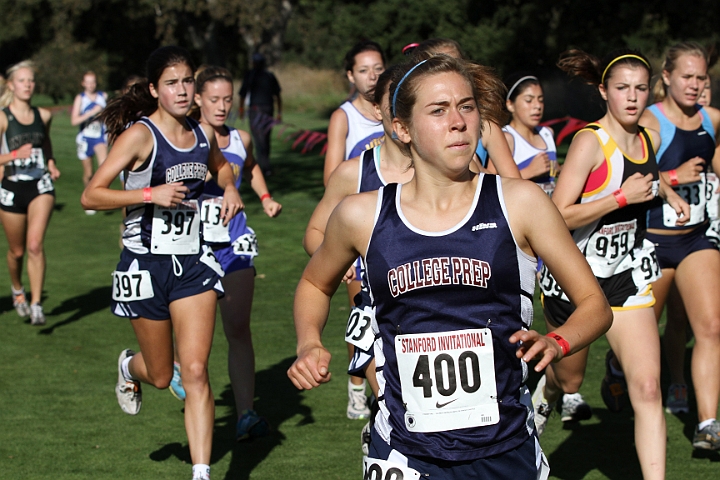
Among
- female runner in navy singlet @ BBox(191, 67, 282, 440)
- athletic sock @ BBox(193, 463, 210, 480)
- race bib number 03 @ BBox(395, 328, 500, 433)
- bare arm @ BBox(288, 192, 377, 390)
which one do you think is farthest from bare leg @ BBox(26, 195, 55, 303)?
race bib number 03 @ BBox(395, 328, 500, 433)

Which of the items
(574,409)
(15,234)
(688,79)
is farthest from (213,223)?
(15,234)

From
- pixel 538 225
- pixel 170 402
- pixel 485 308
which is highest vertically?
pixel 538 225

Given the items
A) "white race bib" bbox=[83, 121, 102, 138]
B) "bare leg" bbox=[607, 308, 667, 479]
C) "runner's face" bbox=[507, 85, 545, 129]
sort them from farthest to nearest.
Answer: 1. "white race bib" bbox=[83, 121, 102, 138]
2. "runner's face" bbox=[507, 85, 545, 129]
3. "bare leg" bbox=[607, 308, 667, 479]

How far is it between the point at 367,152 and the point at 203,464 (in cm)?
174

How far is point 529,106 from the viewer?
763 cm

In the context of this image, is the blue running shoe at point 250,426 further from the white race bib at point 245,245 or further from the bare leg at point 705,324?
the bare leg at point 705,324

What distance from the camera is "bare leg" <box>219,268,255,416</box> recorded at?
625 cm

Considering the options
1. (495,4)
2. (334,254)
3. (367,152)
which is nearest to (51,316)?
(367,152)

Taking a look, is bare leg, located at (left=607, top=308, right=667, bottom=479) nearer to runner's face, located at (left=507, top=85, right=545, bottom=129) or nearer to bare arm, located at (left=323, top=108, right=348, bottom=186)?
bare arm, located at (left=323, top=108, right=348, bottom=186)

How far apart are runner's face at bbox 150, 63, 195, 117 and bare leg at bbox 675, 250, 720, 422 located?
3.01 metres

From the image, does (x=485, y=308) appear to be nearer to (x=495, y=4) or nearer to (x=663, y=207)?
(x=663, y=207)

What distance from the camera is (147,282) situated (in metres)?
5.35

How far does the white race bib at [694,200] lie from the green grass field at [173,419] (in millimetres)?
1320

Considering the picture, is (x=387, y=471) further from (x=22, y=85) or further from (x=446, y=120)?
(x=22, y=85)
